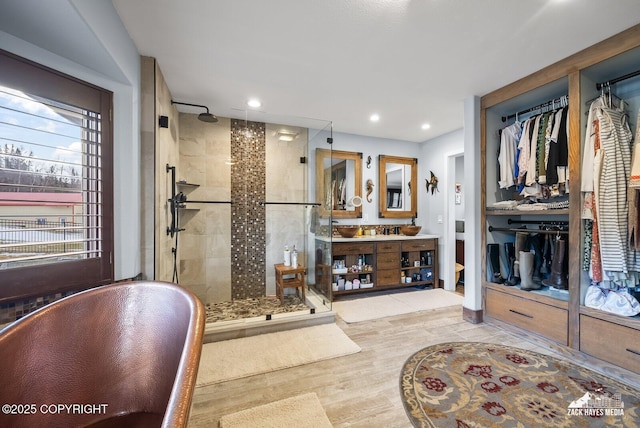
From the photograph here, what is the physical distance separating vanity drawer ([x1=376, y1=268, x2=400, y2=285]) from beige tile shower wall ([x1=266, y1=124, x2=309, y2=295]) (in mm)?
1174

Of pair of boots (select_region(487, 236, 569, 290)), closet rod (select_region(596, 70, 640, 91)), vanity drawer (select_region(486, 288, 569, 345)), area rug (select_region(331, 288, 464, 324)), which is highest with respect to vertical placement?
closet rod (select_region(596, 70, 640, 91))

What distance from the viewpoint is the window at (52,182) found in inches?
50.8

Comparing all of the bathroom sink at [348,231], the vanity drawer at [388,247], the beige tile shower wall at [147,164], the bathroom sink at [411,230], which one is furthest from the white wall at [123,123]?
the bathroom sink at [411,230]

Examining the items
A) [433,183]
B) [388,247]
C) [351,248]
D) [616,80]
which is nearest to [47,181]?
[351,248]

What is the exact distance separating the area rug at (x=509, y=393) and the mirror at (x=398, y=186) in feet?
8.43

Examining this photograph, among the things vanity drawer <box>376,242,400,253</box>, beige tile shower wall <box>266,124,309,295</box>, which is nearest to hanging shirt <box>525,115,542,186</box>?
vanity drawer <box>376,242,400,253</box>

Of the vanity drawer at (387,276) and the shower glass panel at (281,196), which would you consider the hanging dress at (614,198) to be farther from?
the shower glass panel at (281,196)

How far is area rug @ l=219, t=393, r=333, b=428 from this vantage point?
4.55ft

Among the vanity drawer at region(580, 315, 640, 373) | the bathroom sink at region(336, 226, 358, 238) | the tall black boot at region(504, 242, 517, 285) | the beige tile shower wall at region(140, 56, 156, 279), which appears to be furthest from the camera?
the bathroom sink at region(336, 226, 358, 238)

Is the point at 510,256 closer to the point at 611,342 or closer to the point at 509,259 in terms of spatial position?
the point at 509,259

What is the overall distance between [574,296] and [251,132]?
12.6ft

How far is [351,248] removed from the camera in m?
3.62

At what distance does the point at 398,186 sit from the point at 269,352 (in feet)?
11.0

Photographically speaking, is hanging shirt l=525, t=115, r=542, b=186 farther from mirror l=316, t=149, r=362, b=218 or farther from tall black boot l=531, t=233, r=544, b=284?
mirror l=316, t=149, r=362, b=218
